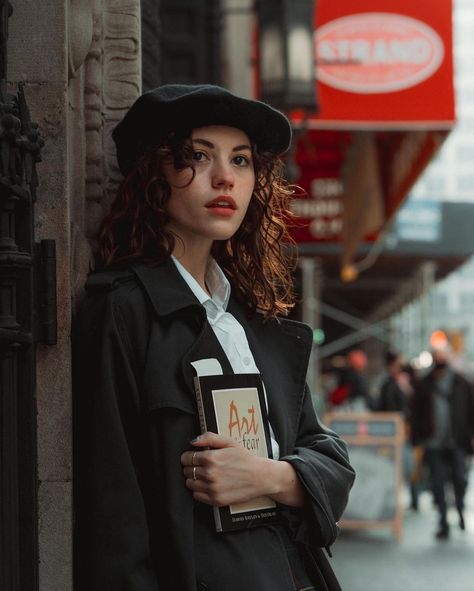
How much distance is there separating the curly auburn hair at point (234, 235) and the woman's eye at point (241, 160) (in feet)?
0.13

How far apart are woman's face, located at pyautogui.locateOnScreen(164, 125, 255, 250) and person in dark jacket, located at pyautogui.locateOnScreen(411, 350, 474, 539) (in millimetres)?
10617

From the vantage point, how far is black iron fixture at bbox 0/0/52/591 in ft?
7.98

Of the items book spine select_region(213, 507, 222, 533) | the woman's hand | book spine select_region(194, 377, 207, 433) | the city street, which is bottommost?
the city street

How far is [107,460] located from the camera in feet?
8.36

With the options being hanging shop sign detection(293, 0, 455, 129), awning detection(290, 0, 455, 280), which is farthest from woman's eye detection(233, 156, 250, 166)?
hanging shop sign detection(293, 0, 455, 129)

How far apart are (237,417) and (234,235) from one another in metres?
0.65

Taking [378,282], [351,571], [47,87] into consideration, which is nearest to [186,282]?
[47,87]

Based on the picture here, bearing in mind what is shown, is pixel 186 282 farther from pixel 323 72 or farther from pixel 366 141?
pixel 366 141

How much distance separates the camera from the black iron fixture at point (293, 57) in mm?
9234

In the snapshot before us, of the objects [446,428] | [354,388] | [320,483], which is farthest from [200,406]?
[354,388]

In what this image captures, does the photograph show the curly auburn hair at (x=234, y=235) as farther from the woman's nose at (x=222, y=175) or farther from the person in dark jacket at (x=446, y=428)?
the person in dark jacket at (x=446, y=428)

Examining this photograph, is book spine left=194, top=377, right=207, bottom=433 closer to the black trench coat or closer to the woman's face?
the black trench coat

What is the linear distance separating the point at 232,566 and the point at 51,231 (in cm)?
86

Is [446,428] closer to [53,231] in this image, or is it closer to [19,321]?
[53,231]
